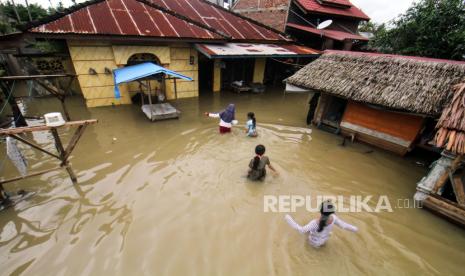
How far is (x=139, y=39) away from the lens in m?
10.4

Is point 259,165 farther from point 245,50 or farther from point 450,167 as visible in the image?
point 245,50

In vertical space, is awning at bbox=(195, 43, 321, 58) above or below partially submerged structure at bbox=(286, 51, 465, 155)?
above

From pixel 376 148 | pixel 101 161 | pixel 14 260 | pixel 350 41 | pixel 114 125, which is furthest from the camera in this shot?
pixel 350 41

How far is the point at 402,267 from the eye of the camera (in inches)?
160

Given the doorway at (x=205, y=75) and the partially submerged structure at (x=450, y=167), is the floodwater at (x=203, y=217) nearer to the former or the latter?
the partially submerged structure at (x=450, y=167)

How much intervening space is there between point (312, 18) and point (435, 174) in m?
15.9

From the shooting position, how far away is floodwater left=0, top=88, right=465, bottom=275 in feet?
13.1

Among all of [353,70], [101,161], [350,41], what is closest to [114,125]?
[101,161]

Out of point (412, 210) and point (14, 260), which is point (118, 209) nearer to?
point (14, 260)

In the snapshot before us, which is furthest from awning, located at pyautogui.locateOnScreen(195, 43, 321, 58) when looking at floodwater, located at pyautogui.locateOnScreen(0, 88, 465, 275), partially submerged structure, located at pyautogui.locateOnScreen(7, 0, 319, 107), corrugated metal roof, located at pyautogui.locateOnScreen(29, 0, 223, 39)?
floodwater, located at pyautogui.locateOnScreen(0, 88, 465, 275)

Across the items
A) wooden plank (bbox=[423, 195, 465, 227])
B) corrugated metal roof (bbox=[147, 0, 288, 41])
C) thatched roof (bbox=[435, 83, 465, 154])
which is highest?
corrugated metal roof (bbox=[147, 0, 288, 41])

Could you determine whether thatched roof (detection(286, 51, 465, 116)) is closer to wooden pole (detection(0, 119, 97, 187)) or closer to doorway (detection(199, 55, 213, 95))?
doorway (detection(199, 55, 213, 95))

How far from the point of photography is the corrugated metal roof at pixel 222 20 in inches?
567

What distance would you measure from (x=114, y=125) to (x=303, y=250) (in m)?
8.43
